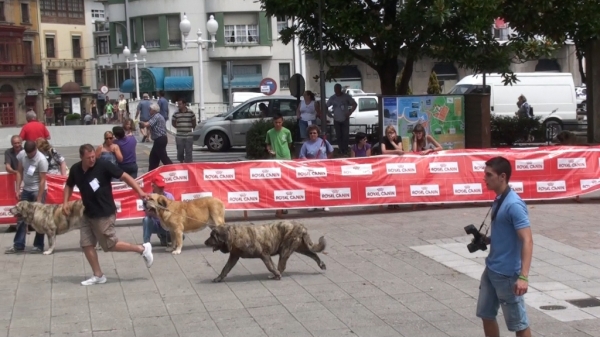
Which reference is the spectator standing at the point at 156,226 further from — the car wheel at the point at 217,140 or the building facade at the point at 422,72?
the building facade at the point at 422,72

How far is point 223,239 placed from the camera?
31.0ft

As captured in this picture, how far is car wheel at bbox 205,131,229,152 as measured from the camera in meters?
27.0

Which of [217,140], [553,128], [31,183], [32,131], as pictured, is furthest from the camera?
[217,140]

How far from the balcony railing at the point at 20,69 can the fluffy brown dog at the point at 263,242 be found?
6963 cm

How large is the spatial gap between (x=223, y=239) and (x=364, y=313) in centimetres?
200

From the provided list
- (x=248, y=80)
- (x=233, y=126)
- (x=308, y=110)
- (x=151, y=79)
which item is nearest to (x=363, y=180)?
(x=308, y=110)

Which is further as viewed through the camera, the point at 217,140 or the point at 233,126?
the point at 217,140

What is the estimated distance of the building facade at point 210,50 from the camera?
164ft

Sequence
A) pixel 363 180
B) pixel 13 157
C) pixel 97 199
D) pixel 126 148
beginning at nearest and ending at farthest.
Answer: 1. pixel 97 199
2. pixel 13 157
3. pixel 126 148
4. pixel 363 180

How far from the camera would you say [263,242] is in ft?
31.4

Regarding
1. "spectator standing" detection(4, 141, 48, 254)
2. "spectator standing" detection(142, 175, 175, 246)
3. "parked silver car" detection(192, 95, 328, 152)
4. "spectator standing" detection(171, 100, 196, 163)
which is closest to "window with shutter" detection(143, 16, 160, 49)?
"parked silver car" detection(192, 95, 328, 152)

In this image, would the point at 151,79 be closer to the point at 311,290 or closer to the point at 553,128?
the point at 553,128

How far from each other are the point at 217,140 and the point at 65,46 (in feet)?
188

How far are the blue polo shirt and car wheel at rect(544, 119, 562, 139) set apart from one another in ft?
61.4
